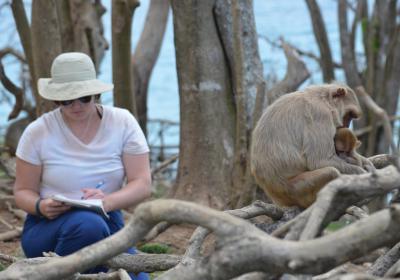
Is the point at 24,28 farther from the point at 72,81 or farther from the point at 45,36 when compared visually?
the point at 72,81

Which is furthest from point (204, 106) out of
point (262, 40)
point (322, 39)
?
point (262, 40)

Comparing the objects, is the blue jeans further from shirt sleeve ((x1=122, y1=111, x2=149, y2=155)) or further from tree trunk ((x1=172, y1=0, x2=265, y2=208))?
tree trunk ((x1=172, y1=0, x2=265, y2=208))

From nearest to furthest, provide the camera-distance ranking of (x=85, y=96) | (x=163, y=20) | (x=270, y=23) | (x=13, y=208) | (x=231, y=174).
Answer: (x=85, y=96) < (x=231, y=174) < (x=13, y=208) < (x=163, y=20) < (x=270, y=23)

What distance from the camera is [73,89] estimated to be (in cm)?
440

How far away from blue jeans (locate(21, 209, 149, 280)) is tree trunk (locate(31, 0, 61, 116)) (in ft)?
6.95

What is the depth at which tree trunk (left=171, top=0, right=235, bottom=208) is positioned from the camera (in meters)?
6.15

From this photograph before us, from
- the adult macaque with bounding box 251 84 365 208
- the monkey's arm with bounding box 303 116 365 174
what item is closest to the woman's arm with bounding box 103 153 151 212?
the adult macaque with bounding box 251 84 365 208

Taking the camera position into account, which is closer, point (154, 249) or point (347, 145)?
point (347, 145)

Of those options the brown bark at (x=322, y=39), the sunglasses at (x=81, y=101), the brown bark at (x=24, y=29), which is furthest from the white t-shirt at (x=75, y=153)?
the brown bark at (x=322, y=39)

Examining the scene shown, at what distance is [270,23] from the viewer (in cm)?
1506

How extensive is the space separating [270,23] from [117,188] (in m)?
10.8

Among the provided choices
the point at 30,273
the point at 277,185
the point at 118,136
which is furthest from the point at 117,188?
the point at 30,273

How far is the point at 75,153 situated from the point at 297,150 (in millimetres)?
1139

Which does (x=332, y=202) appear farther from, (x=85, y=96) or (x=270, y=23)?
(x=270, y=23)
